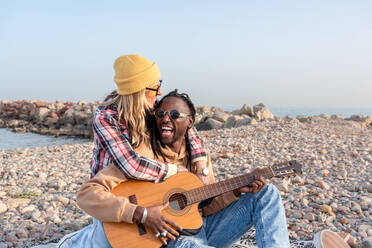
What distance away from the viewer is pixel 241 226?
292cm

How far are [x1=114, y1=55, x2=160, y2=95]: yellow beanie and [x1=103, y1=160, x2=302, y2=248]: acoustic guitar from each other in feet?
2.72

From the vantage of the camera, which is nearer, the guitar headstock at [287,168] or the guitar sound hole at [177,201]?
the guitar sound hole at [177,201]

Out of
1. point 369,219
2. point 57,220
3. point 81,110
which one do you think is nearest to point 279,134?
point 369,219

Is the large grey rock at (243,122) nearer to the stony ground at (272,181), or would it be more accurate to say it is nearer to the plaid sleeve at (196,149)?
the stony ground at (272,181)

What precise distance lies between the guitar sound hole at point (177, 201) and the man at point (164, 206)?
144 millimetres

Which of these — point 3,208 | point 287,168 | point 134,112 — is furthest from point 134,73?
point 3,208

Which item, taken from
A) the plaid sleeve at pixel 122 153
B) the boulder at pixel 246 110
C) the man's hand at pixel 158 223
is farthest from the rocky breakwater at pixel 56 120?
the man's hand at pixel 158 223

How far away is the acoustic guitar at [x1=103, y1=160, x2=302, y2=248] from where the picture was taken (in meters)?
2.55

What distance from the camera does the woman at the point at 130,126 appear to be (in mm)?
2635

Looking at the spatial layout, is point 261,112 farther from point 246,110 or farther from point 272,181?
point 272,181

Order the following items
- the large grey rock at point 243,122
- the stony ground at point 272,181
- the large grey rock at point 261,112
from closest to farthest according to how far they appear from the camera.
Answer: the stony ground at point 272,181, the large grey rock at point 243,122, the large grey rock at point 261,112

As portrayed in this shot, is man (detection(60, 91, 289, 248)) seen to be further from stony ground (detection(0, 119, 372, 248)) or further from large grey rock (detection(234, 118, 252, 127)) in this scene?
large grey rock (detection(234, 118, 252, 127))

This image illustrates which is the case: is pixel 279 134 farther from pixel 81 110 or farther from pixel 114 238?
pixel 81 110

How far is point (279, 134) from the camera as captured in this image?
1280 centimetres
